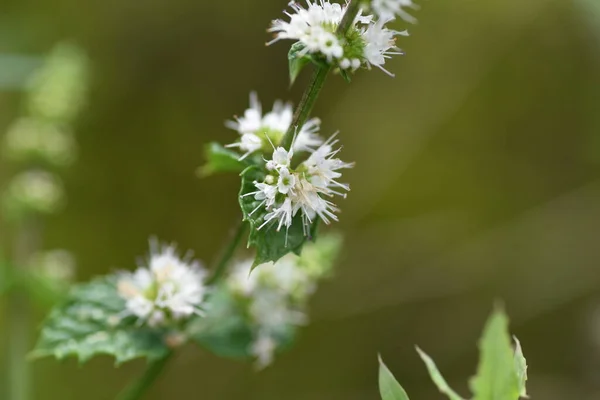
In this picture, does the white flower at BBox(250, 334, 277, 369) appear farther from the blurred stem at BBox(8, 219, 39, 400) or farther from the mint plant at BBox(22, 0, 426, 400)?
the blurred stem at BBox(8, 219, 39, 400)

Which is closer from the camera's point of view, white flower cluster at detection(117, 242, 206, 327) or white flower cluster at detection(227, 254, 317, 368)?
white flower cluster at detection(117, 242, 206, 327)

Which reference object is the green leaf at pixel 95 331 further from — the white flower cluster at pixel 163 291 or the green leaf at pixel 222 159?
the green leaf at pixel 222 159

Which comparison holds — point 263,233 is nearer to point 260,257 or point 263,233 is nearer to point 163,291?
point 260,257

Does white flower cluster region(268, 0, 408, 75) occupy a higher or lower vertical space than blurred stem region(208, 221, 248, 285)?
higher

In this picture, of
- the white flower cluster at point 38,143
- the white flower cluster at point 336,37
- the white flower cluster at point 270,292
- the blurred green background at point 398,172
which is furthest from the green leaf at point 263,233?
the blurred green background at point 398,172

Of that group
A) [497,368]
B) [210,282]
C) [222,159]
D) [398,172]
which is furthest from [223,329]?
[398,172]

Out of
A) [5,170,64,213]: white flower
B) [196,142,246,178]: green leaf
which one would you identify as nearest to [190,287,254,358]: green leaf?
[196,142,246,178]: green leaf

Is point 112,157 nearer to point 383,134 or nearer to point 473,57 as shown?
point 383,134

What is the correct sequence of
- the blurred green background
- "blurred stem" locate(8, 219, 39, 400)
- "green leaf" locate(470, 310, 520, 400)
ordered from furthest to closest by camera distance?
1. the blurred green background
2. "blurred stem" locate(8, 219, 39, 400)
3. "green leaf" locate(470, 310, 520, 400)
